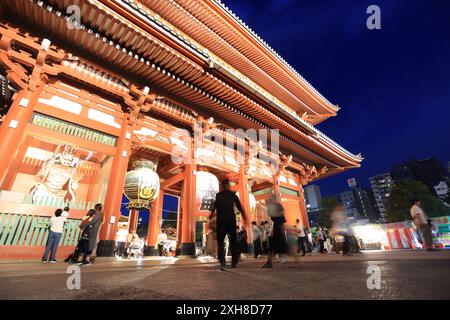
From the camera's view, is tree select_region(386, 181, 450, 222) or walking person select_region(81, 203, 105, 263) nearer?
walking person select_region(81, 203, 105, 263)

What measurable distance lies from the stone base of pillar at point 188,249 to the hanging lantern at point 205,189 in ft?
5.28

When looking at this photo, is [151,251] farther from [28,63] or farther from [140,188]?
[28,63]

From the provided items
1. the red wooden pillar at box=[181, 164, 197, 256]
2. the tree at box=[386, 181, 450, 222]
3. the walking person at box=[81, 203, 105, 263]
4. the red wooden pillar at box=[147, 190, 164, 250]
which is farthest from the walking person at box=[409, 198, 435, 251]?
the tree at box=[386, 181, 450, 222]

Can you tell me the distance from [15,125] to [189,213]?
5541 millimetres

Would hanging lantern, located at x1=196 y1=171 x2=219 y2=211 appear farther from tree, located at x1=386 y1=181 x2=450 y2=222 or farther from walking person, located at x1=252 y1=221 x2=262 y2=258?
tree, located at x1=386 y1=181 x2=450 y2=222

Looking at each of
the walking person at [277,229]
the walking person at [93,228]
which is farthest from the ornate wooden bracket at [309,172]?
the walking person at [93,228]

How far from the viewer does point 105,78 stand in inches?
279

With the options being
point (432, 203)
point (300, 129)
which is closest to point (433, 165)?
point (432, 203)

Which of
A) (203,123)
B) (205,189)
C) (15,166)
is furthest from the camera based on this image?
(205,189)

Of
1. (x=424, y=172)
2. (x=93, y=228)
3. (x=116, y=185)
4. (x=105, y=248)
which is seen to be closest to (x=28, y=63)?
(x=116, y=185)

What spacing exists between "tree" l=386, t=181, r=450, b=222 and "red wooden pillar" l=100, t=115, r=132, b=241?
31114 millimetres

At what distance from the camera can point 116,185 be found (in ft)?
21.5

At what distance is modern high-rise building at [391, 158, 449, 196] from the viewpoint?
5694 cm
